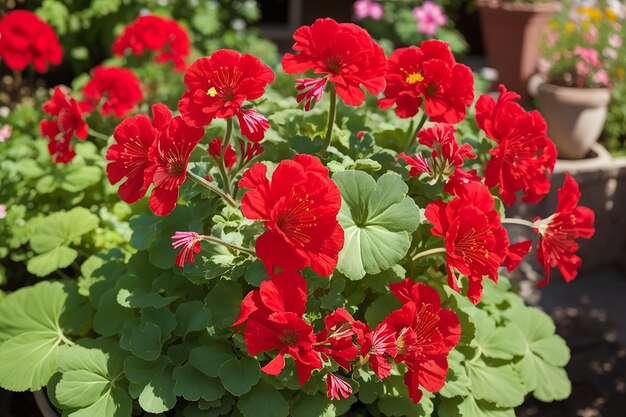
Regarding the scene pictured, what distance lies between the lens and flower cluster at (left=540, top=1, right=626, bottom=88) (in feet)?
12.7

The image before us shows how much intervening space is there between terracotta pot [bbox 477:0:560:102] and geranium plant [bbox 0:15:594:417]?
3.17 metres

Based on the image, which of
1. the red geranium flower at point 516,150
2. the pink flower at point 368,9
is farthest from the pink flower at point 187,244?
the pink flower at point 368,9

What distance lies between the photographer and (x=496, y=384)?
1.74m

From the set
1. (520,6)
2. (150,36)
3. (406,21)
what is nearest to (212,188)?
(150,36)

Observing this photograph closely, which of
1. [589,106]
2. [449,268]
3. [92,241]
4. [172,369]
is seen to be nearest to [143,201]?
[92,241]

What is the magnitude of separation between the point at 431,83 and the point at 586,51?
2.64 metres

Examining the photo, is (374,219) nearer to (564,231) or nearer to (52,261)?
(564,231)

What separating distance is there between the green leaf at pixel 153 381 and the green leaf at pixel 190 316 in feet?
0.26

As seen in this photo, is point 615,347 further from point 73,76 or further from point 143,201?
point 73,76

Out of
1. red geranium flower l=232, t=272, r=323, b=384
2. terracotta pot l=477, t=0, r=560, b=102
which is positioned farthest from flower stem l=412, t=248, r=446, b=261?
terracotta pot l=477, t=0, r=560, b=102

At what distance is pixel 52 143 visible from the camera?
6.44ft

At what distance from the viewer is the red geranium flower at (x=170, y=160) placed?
137cm

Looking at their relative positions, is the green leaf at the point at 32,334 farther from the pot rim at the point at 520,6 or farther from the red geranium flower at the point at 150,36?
the pot rim at the point at 520,6

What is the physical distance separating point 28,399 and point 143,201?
0.88m
